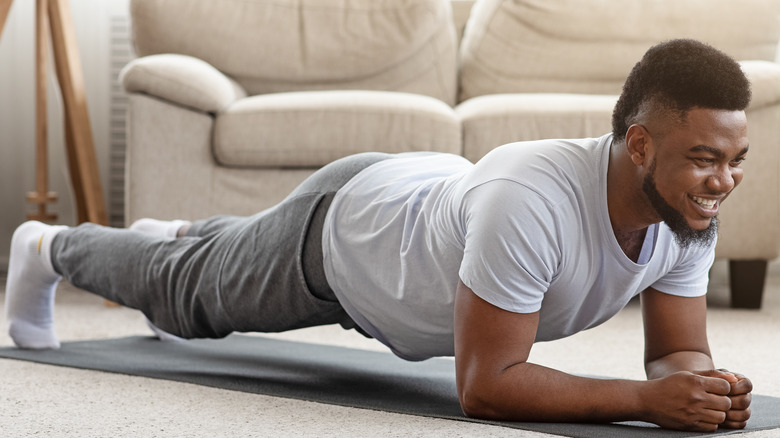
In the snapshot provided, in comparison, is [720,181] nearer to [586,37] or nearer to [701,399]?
[701,399]

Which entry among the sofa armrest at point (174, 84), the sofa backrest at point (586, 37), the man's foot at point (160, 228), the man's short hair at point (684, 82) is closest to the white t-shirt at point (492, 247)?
the man's short hair at point (684, 82)

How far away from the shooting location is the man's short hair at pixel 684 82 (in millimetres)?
1066

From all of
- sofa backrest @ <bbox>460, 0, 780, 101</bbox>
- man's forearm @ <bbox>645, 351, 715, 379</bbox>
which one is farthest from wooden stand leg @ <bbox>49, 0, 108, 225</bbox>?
man's forearm @ <bbox>645, 351, 715, 379</bbox>

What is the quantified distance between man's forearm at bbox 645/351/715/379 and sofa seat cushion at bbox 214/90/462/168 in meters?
1.19

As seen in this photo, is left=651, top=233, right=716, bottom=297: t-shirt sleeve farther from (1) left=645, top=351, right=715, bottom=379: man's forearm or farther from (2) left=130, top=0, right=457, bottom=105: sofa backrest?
(2) left=130, top=0, right=457, bottom=105: sofa backrest

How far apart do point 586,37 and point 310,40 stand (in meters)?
0.85

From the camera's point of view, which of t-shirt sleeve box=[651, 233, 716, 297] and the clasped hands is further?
t-shirt sleeve box=[651, 233, 716, 297]

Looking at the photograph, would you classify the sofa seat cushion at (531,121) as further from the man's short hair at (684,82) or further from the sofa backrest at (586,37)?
the man's short hair at (684,82)

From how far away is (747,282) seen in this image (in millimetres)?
2547

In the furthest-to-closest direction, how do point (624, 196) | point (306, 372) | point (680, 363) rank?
point (306, 372) < point (680, 363) < point (624, 196)

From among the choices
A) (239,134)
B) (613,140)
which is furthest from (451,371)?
(239,134)

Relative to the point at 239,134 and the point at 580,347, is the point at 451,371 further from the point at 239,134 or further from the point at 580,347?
the point at 239,134

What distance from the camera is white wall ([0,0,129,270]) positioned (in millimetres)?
3484

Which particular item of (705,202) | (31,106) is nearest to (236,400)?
(705,202)
